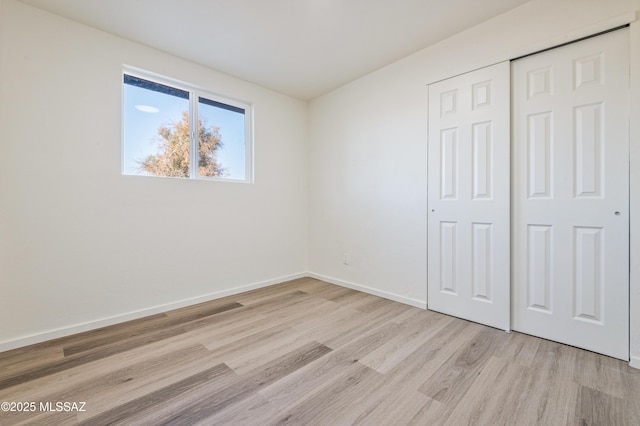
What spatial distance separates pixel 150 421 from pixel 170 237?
68.2 inches

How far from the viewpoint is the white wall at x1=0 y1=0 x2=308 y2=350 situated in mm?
1943

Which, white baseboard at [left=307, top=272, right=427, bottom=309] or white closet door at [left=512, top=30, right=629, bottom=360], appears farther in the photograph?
white baseboard at [left=307, top=272, right=427, bottom=309]

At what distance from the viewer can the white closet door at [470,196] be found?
7.08 feet

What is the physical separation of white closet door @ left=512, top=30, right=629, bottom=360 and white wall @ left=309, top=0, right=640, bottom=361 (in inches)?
3.7

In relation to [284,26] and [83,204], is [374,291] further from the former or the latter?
[83,204]

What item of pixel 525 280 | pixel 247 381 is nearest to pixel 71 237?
pixel 247 381

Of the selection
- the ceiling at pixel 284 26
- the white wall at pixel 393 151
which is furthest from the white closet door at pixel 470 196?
the ceiling at pixel 284 26

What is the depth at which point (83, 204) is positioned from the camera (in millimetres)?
2191

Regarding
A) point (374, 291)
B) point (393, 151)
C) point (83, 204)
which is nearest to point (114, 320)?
point (83, 204)

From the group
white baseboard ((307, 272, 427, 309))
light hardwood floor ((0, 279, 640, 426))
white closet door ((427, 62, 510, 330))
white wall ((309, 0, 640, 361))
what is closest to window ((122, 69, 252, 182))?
white wall ((309, 0, 640, 361))

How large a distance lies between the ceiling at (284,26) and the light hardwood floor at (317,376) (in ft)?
8.45

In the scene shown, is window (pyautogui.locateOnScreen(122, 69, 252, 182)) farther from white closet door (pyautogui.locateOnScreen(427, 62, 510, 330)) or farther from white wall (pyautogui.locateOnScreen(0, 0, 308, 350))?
white closet door (pyautogui.locateOnScreen(427, 62, 510, 330))

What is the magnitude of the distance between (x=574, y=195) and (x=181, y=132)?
350cm

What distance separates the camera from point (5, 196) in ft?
6.26
